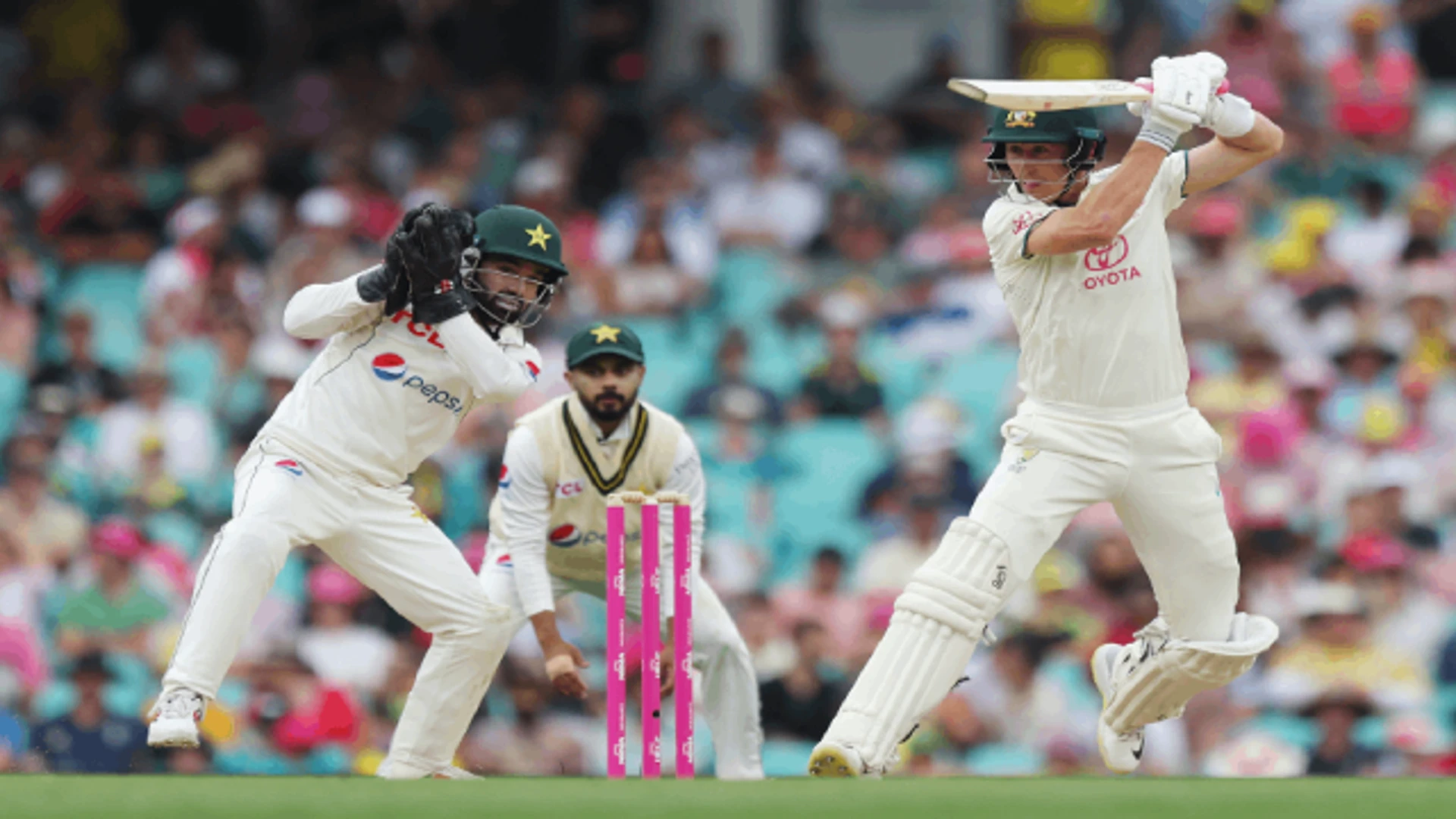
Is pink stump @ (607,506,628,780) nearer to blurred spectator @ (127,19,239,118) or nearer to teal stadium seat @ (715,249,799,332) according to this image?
teal stadium seat @ (715,249,799,332)

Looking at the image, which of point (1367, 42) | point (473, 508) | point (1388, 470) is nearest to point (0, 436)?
point (473, 508)

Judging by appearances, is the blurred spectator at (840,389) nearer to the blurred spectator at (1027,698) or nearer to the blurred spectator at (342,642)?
the blurred spectator at (1027,698)

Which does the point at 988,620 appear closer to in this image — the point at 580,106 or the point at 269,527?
the point at 269,527

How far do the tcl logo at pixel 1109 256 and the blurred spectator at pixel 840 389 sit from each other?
5117mm

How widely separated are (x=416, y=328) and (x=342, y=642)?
3.55 metres

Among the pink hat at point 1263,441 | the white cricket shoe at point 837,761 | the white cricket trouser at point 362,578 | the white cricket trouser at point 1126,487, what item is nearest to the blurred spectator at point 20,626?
the white cricket trouser at point 362,578

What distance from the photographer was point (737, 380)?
37.1 feet

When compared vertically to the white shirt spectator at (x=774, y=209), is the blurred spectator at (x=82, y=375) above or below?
below

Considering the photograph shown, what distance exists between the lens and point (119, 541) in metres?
10.2

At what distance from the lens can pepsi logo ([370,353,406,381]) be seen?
Result: 6656 millimetres

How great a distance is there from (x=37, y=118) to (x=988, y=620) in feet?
30.3

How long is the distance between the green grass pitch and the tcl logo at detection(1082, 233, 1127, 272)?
1428mm

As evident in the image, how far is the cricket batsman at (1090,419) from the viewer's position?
19.8ft

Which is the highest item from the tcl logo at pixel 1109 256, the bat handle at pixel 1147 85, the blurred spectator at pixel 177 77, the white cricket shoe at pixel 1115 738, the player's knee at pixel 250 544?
the blurred spectator at pixel 177 77
